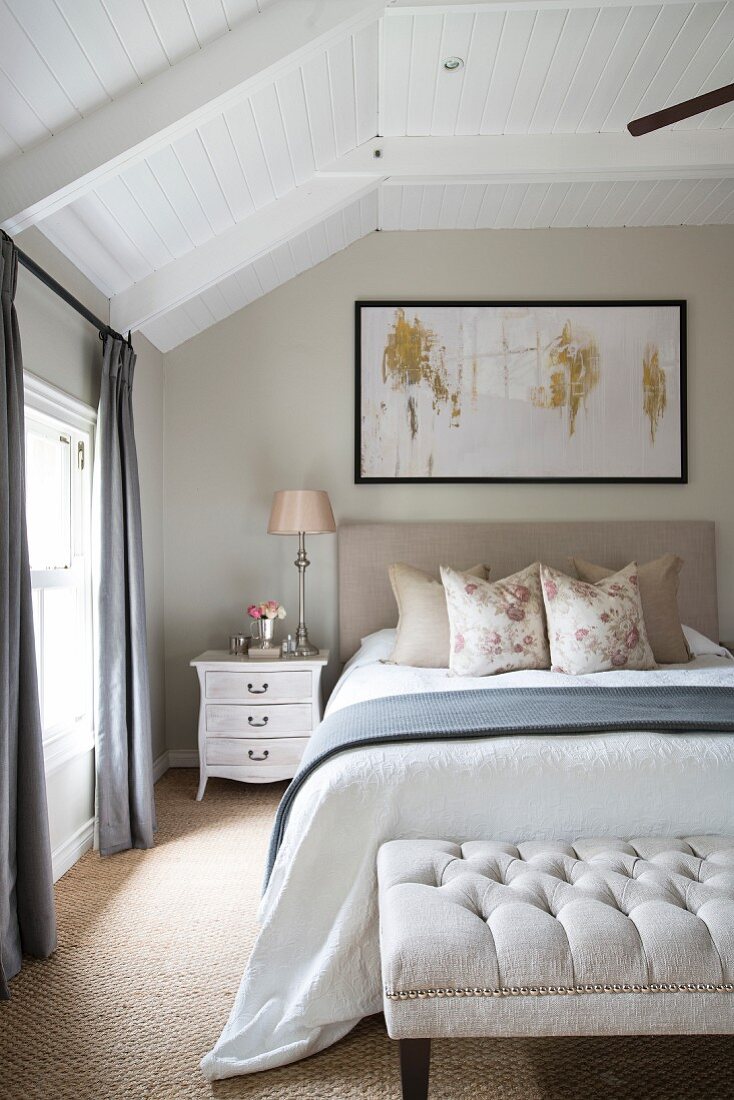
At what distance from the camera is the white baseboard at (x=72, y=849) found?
2.79 meters

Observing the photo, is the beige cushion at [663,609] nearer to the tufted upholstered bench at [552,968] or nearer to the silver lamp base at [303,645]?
the silver lamp base at [303,645]

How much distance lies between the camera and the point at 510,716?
7.17 feet

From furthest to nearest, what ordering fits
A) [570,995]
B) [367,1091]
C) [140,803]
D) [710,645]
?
[710,645]
[140,803]
[367,1091]
[570,995]

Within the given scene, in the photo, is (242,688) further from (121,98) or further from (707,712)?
(121,98)

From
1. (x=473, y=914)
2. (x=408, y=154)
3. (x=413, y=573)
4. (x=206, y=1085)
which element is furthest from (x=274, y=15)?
(x=206, y=1085)

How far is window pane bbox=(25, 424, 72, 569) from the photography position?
2.85 meters

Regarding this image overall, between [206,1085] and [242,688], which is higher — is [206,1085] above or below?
below

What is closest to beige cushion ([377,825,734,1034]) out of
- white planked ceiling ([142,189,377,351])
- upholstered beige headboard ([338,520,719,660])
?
upholstered beige headboard ([338,520,719,660])

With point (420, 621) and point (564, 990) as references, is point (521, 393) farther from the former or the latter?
point (564, 990)

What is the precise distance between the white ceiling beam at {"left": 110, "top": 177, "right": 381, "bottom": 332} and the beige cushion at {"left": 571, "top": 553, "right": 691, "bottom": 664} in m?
2.05

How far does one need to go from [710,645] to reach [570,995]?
8.66 feet

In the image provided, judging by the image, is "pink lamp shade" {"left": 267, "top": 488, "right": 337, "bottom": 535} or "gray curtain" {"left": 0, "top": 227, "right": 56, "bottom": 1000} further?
"pink lamp shade" {"left": 267, "top": 488, "right": 337, "bottom": 535}

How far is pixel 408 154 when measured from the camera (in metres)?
3.33

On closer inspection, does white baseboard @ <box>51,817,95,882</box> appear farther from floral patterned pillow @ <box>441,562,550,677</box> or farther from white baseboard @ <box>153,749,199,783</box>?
floral patterned pillow @ <box>441,562,550,677</box>
